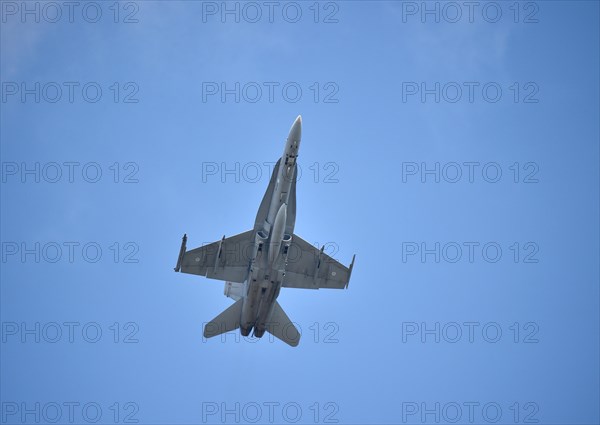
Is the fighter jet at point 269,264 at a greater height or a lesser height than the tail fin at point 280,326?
Answer: greater

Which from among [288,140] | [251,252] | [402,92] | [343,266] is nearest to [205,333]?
[251,252]

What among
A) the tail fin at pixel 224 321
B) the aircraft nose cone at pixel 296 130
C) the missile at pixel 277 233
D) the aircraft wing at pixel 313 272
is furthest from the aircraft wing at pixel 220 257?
the aircraft nose cone at pixel 296 130

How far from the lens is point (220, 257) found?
44.5 metres

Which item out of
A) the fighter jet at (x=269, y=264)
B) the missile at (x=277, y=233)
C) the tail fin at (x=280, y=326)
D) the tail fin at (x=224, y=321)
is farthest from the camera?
the tail fin at (x=280, y=326)

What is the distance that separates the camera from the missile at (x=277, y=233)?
129ft

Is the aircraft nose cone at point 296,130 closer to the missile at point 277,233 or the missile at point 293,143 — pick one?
the missile at point 293,143

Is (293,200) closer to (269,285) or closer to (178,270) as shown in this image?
(269,285)

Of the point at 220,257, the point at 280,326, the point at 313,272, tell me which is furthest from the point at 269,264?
the point at 280,326

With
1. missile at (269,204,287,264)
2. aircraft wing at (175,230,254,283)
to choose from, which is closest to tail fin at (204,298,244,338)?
aircraft wing at (175,230,254,283)

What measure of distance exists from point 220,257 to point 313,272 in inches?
229

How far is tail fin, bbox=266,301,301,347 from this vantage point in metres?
46.3

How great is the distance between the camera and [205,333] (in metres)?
45.9

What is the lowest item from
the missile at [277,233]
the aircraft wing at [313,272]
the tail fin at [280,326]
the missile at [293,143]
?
the tail fin at [280,326]

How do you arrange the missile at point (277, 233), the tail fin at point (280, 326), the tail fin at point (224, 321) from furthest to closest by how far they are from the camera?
the tail fin at point (280, 326) → the tail fin at point (224, 321) → the missile at point (277, 233)
